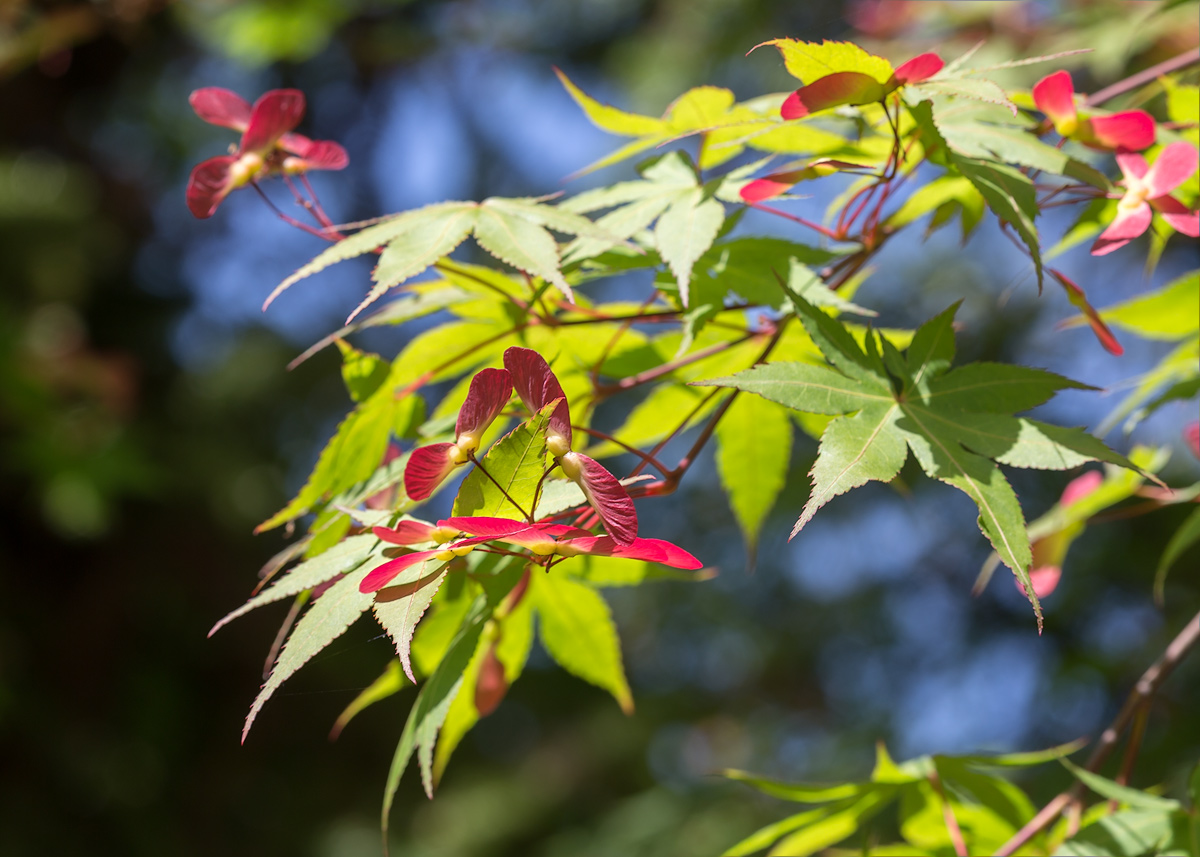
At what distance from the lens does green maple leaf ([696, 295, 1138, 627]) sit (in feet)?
1.03

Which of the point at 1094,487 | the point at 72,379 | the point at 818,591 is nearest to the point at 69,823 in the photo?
the point at 72,379

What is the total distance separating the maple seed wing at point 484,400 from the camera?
285 mm

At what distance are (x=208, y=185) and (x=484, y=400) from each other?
25 centimetres

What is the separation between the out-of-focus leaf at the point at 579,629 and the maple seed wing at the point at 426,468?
249 millimetres

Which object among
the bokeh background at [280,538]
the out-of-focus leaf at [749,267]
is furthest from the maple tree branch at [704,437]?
the bokeh background at [280,538]

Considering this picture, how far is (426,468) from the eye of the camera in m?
0.29

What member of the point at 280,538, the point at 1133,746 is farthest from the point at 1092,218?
the point at 280,538

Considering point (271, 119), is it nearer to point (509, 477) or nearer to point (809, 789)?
point (509, 477)

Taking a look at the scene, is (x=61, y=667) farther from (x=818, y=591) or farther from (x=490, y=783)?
(x=818, y=591)

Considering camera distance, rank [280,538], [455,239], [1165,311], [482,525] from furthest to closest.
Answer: [280,538] < [1165,311] < [455,239] < [482,525]

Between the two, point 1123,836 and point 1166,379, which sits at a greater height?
point 1166,379

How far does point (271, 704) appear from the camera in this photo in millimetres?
2430

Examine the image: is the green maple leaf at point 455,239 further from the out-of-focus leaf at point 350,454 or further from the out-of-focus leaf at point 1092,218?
the out-of-focus leaf at point 1092,218

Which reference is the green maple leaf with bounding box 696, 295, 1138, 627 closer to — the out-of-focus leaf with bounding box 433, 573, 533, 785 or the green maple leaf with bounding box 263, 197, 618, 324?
the green maple leaf with bounding box 263, 197, 618, 324
